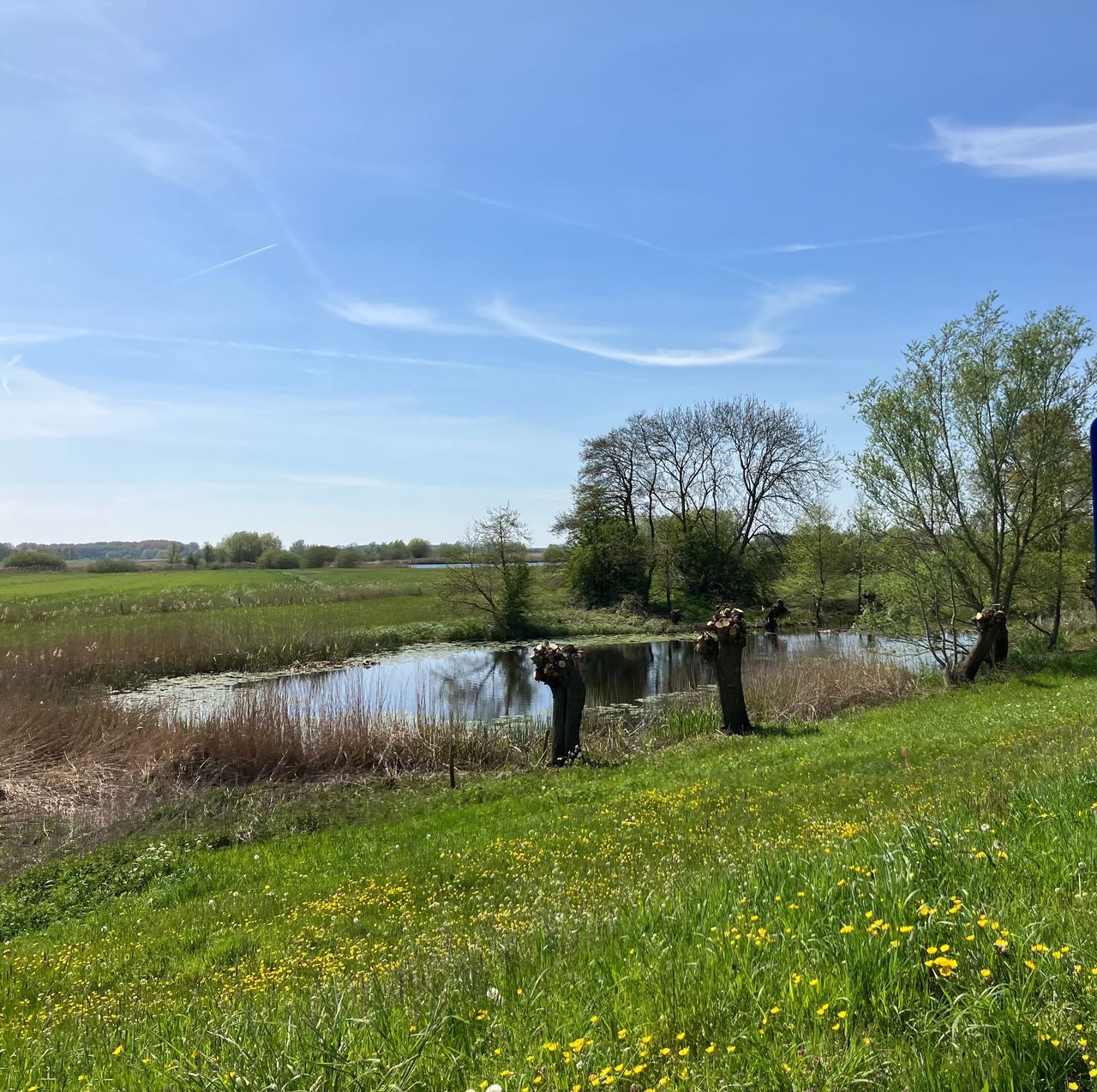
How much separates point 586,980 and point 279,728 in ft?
42.7

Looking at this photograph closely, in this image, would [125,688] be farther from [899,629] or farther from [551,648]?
[899,629]

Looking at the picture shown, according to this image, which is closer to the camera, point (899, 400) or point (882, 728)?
point (882, 728)

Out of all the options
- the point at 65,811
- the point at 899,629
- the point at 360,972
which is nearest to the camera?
the point at 360,972

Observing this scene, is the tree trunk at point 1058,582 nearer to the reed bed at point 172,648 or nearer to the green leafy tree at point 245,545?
the reed bed at point 172,648

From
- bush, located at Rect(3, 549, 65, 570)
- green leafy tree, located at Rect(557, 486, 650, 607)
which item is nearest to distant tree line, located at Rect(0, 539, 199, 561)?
bush, located at Rect(3, 549, 65, 570)

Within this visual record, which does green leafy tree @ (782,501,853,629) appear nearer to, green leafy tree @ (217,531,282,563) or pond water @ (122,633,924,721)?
pond water @ (122,633,924,721)

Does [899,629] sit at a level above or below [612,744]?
above

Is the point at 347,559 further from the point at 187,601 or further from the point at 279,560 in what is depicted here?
the point at 187,601

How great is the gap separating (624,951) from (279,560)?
102 metres

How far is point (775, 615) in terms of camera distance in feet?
157

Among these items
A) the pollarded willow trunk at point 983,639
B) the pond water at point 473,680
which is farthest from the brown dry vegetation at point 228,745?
the pollarded willow trunk at point 983,639

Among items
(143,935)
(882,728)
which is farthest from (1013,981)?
(882,728)

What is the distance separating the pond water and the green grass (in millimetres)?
9034

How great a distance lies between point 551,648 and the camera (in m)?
15.5
